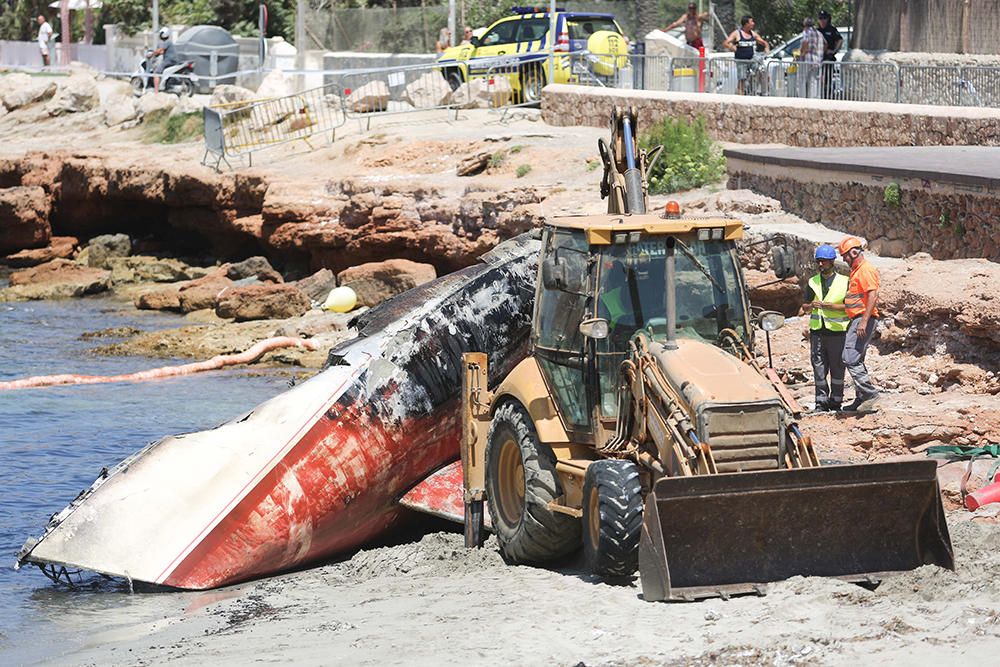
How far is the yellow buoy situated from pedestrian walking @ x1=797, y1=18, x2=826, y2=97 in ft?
25.5

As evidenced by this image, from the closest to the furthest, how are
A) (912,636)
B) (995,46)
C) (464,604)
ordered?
(912,636)
(464,604)
(995,46)

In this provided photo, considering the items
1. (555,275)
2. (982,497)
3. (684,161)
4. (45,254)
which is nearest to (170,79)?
(45,254)

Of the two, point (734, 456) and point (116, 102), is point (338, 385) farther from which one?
point (116, 102)

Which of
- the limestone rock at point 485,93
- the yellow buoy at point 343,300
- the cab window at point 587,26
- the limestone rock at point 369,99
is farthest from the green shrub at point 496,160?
the limestone rock at point 369,99

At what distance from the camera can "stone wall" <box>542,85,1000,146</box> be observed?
1902 centimetres

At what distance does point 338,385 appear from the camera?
11.7 metres

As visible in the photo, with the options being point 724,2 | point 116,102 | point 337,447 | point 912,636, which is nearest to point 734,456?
point 912,636

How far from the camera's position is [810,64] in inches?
888

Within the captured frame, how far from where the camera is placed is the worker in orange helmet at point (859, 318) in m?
12.3

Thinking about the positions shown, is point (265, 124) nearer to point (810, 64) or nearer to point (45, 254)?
point (45, 254)

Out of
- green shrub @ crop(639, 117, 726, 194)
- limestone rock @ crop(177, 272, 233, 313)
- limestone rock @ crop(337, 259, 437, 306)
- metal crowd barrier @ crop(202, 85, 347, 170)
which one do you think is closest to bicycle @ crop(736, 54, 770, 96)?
green shrub @ crop(639, 117, 726, 194)

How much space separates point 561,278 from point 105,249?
23765 mm

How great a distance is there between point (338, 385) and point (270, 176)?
16.0 meters

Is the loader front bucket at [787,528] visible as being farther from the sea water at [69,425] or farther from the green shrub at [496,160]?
the green shrub at [496,160]
